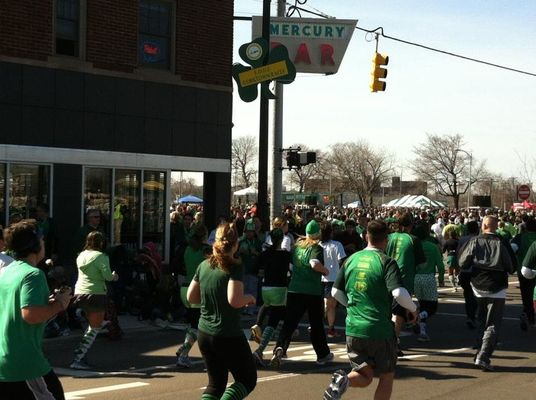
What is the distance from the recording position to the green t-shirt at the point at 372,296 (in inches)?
275

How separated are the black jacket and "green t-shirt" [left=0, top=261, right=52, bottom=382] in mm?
6291

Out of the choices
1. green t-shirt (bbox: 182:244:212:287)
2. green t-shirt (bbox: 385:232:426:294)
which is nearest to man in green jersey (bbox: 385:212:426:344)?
green t-shirt (bbox: 385:232:426:294)

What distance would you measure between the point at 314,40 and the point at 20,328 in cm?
2252

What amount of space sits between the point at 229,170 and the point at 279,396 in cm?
1182

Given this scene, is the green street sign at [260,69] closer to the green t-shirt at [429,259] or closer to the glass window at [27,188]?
the glass window at [27,188]

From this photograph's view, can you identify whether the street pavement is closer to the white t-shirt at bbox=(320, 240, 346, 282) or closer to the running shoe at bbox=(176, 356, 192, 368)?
the running shoe at bbox=(176, 356, 192, 368)

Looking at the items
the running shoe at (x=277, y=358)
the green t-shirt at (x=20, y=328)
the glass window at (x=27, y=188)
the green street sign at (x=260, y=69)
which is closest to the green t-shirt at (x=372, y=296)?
the green t-shirt at (x=20, y=328)

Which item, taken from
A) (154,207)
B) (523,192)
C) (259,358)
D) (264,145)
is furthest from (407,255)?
(523,192)

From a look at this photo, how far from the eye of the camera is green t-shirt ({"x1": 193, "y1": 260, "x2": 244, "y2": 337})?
6465 mm

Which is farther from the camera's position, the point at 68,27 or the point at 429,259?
the point at 68,27

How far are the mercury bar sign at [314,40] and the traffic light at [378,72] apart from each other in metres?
5.15

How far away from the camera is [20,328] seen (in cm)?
534

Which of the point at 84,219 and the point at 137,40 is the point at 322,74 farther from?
the point at 84,219

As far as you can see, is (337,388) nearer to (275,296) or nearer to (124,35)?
(275,296)
